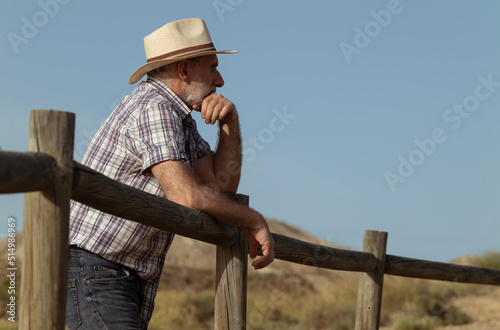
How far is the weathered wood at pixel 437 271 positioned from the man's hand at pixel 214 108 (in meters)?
2.21

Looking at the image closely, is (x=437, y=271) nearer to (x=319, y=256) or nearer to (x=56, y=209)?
(x=319, y=256)

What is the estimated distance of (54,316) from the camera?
1970 mm

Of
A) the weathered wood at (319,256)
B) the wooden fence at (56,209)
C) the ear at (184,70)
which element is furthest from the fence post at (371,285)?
the ear at (184,70)

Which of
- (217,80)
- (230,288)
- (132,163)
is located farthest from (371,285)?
(132,163)

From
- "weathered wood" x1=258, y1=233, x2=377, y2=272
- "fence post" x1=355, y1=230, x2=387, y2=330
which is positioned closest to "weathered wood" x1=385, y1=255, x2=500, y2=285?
"fence post" x1=355, y1=230, x2=387, y2=330

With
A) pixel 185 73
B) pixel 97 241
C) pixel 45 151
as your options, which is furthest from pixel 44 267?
pixel 185 73

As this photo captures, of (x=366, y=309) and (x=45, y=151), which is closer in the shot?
(x=45, y=151)

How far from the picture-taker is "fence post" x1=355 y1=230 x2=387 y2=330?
4.59 metres

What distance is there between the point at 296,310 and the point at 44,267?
14.4 m

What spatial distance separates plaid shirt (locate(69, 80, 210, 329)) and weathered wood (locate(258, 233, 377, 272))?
0.81 meters

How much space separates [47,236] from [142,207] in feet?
1.56

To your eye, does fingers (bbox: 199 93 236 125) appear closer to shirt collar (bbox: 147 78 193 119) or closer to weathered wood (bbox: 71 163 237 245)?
shirt collar (bbox: 147 78 193 119)

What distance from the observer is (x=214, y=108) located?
118 inches

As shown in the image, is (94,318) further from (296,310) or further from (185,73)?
(296,310)
